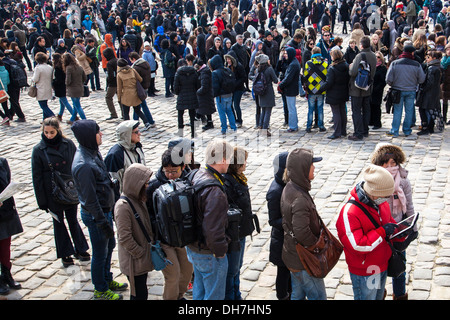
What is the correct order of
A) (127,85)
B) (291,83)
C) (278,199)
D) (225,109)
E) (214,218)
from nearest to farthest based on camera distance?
(214,218)
(278,199)
(291,83)
(225,109)
(127,85)

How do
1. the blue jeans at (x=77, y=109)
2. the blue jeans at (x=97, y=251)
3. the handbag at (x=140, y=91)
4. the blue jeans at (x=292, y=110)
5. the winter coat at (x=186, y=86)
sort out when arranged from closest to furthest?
1. the blue jeans at (x=97, y=251)
2. the winter coat at (x=186, y=86)
3. the blue jeans at (x=292, y=110)
4. the handbag at (x=140, y=91)
5. the blue jeans at (x=77, y=109)


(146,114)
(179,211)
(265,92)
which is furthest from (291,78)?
(179,211)

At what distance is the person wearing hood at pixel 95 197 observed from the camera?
533 cm

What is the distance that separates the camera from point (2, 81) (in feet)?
41.3

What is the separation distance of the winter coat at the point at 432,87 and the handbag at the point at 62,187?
7.35 m

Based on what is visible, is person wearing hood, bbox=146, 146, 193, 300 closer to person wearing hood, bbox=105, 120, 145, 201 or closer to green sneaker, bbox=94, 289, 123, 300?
green sneaker, bbox=94, 289, 123, 300

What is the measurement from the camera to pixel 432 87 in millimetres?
10367

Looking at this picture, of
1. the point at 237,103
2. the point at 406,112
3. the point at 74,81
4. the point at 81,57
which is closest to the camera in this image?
the point at 406,112

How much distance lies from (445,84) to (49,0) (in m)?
26.4

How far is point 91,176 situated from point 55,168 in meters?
0.92

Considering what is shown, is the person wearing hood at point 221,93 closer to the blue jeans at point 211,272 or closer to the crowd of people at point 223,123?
the crowd of people at point 223,123

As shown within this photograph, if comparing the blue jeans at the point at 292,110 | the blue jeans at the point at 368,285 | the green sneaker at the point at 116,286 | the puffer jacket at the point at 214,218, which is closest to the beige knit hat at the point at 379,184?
the blue jeans at the point at 368,285

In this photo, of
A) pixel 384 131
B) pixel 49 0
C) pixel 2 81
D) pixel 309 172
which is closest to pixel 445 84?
pixel 384 131

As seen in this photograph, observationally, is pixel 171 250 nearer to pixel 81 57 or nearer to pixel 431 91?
pixel 431 91
